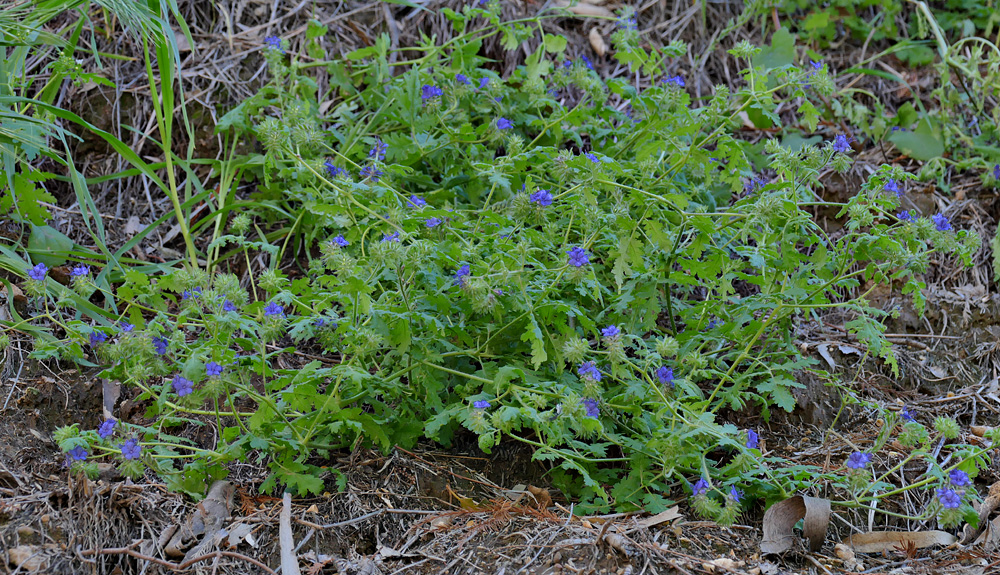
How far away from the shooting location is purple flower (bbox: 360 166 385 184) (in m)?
2.85

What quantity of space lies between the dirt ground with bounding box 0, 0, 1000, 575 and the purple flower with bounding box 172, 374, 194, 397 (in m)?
0.34

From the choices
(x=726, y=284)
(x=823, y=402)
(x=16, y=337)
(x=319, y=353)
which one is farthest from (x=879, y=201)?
(x=16, y=337)

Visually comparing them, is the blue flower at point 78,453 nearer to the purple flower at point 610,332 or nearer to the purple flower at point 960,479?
the purple flower at point 610,332

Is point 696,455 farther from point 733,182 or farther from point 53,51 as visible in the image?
point 53,51

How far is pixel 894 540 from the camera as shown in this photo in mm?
2277

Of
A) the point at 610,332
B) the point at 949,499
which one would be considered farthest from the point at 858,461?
the point at 610,332

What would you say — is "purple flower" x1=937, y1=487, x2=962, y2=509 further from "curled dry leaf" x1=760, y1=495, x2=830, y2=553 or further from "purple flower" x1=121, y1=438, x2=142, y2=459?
"purple flower" x1=121, y1=438, x2=142, y2=459

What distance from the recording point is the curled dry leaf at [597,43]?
4320mm

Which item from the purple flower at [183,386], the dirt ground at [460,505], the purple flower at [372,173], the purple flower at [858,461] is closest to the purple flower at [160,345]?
the purple flower at [183,386]

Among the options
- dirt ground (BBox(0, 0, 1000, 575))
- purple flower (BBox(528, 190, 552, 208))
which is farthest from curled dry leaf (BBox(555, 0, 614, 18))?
purple flower (BBox(528, 190, 552, 208))

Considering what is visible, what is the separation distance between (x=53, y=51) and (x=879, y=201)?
3.46 m

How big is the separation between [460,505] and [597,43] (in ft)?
9.29

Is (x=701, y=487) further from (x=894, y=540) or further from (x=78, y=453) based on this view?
(x=78, y=453)

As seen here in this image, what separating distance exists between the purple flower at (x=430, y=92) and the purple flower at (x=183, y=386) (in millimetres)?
1468
